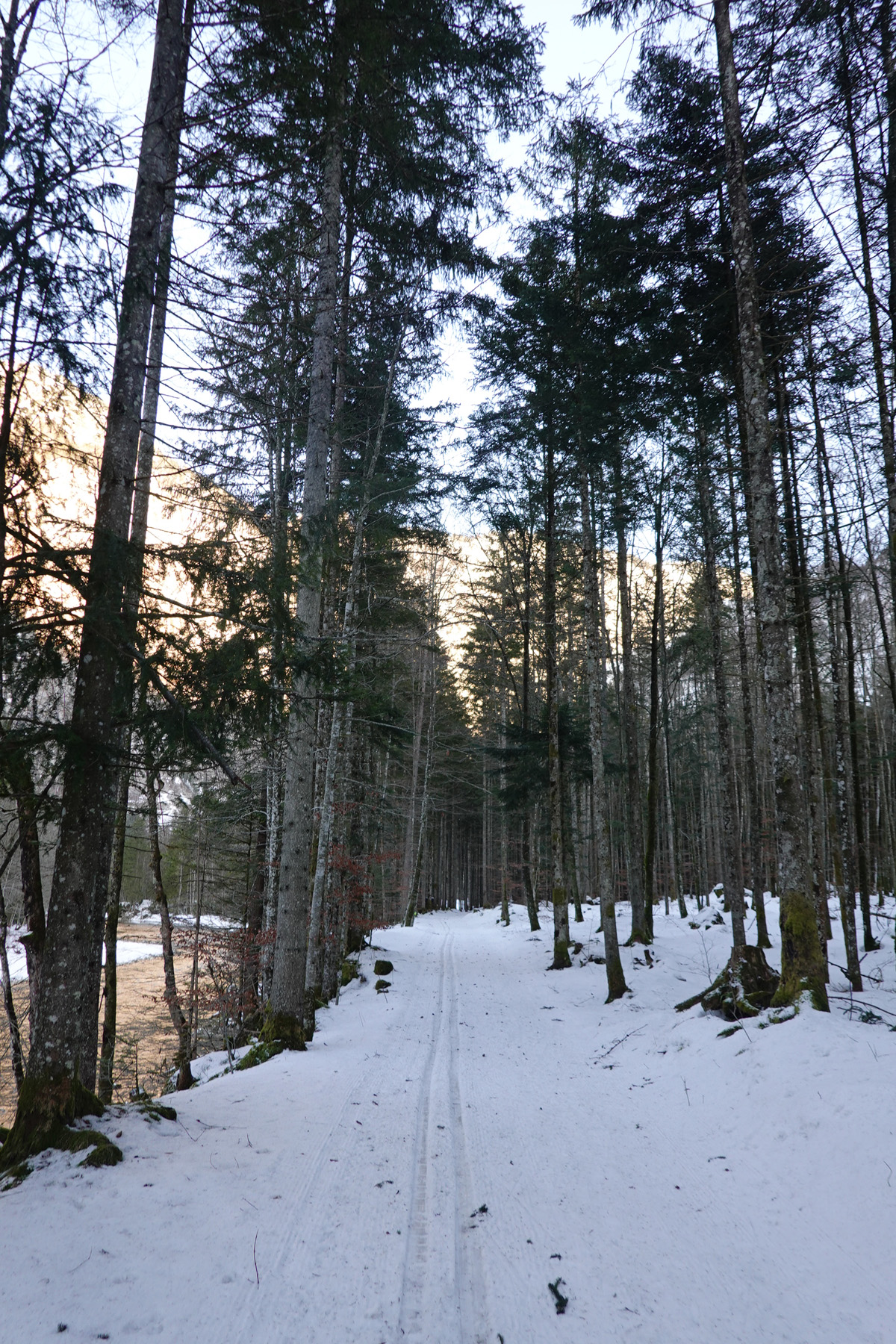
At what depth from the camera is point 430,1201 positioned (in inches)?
153

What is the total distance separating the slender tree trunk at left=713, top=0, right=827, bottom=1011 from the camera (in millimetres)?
6176

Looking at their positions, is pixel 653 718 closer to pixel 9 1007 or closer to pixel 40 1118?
pixel 9 1007

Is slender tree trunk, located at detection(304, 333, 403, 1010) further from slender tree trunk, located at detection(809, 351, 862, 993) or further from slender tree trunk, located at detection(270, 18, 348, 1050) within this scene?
slender tree trunk, located at detection(809, 351, 862, 993)

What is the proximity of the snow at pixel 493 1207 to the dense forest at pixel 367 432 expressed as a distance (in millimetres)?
1018

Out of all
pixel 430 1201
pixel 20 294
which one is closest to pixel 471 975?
pixel 430 1201

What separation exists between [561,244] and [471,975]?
15408 millimetres

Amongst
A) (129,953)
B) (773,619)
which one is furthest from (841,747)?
(129,953)

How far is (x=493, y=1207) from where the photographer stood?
387 centimetres

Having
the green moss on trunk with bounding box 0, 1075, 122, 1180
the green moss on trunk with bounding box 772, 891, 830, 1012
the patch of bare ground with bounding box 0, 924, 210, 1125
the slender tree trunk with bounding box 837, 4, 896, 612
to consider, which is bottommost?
the patch of bare ground with bounding box 0, 924, 210, 1125

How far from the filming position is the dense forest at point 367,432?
4332 mm

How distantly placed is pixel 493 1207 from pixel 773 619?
5936 mm

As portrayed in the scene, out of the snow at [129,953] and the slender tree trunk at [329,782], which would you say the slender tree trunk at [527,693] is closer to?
the slender tree trunk at [329,782]

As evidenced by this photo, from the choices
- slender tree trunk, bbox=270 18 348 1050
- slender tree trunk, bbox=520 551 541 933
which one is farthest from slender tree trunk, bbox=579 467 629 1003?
slender tree trunk, bbox=270 18 348 1050

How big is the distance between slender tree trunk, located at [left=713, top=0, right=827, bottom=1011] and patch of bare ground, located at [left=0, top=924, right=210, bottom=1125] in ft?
27.2
